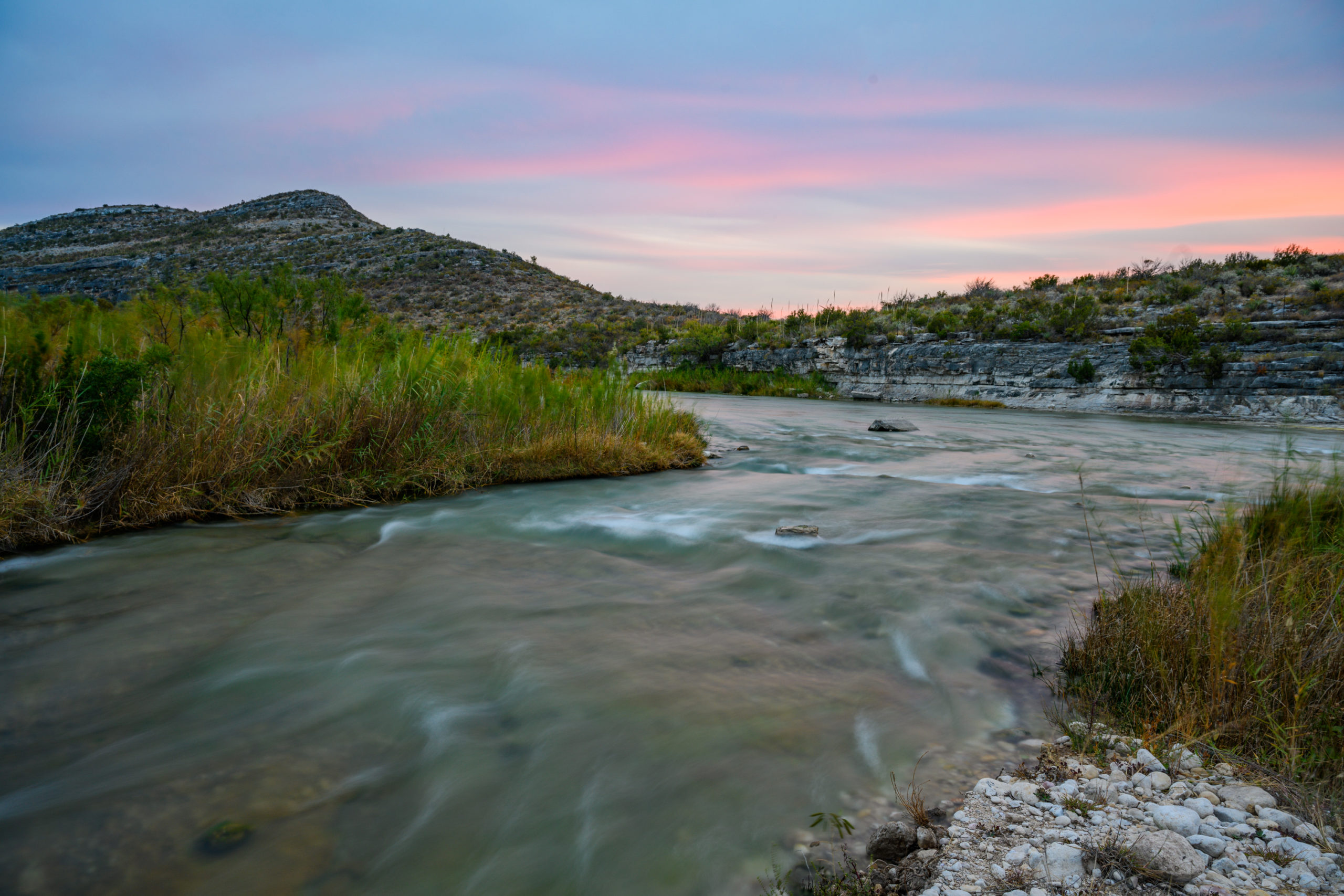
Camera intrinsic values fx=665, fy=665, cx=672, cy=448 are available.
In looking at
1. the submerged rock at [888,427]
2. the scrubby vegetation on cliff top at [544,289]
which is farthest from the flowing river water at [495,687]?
the submerged rock at [888,427]

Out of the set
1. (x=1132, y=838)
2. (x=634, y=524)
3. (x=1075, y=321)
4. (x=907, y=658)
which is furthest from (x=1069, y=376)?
(x=1132, y=838)

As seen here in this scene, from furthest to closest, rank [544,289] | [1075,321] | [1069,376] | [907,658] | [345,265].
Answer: [345,265] → [544,289] → [1075,321] → [1069,376] → [907,658]

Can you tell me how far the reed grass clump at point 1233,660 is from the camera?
6.52 ft

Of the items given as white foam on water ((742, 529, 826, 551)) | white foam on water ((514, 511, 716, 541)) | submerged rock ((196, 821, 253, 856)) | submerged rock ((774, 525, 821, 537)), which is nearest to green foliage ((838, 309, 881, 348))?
white foam on water ((514, 511, 716, 541))

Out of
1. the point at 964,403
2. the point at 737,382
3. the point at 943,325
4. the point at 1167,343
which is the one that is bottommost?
the point at 964,403

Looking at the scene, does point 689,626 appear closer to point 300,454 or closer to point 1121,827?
point 1121,827

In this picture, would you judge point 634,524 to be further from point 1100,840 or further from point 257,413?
point 1100,840

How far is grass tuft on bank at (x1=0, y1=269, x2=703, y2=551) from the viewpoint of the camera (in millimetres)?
4211

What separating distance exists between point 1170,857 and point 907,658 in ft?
5.05

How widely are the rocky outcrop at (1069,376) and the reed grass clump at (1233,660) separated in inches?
560

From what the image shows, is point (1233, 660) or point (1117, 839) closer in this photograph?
point (1117, 839)

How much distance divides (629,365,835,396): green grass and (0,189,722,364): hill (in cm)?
401

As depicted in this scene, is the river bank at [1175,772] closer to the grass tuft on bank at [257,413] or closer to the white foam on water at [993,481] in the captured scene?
the white foam on water at [993,481]

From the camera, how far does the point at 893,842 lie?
175cm
